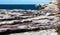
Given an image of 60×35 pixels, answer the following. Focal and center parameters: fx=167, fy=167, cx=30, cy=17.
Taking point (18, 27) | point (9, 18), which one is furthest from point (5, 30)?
point (9, 18)

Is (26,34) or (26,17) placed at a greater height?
(26,17)

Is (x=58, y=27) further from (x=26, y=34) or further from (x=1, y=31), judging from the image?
(x=1, y=31)

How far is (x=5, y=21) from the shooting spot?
5422mm

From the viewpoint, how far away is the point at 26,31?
17.0 ft

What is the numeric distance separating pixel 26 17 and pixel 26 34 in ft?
3.92

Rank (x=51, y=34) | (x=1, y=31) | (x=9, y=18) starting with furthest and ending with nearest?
(x=9, y=18), (x=51, y=34), (x=1, y=31)

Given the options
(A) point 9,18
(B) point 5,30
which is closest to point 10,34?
(B) point 5,30

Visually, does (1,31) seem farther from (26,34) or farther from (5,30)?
(26,34)

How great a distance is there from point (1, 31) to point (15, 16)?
4.13 ft

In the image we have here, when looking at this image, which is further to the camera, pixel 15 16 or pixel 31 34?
pixel 15 16

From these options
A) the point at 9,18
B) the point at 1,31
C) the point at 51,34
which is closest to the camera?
the point at 1,31

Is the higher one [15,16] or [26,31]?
[15,16]

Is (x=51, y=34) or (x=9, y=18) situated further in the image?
(x=9, y=18)

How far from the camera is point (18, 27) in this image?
5.19 m
